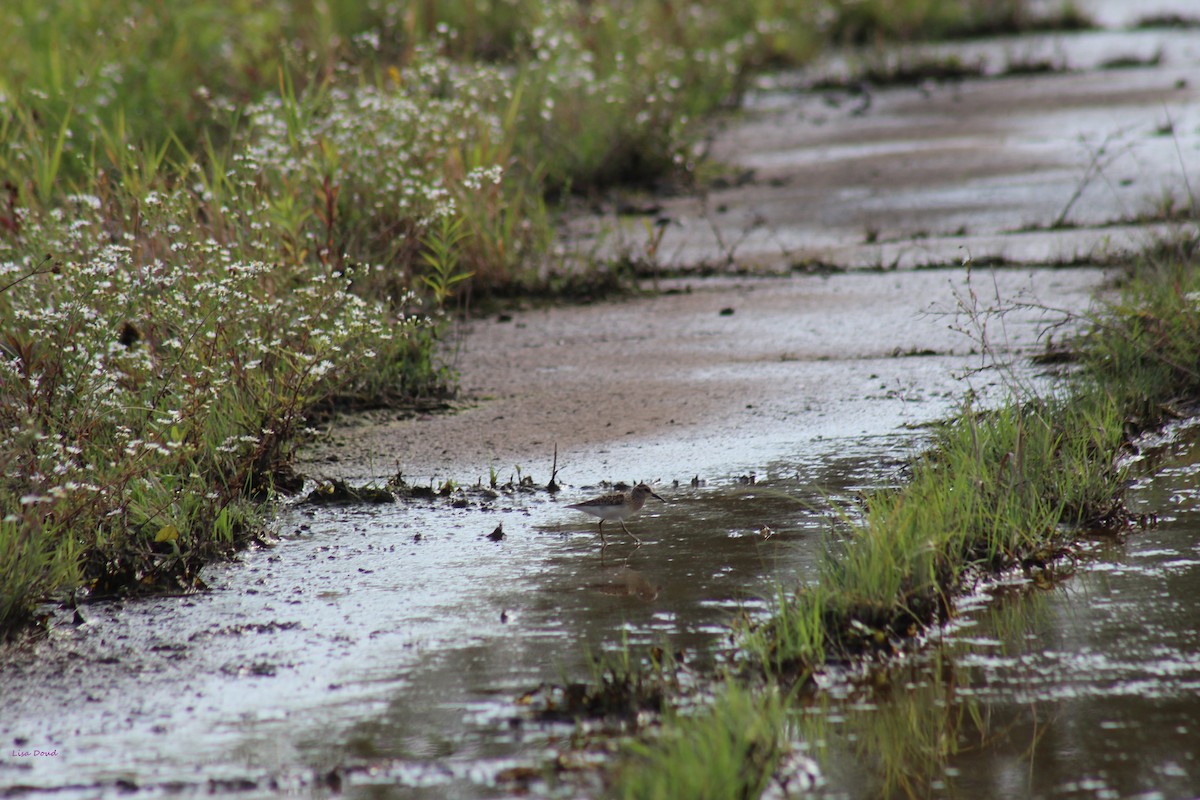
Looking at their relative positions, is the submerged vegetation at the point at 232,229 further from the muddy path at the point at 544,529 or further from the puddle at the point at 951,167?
the puddle at the point at 951,167

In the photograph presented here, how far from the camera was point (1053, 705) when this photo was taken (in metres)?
2.90

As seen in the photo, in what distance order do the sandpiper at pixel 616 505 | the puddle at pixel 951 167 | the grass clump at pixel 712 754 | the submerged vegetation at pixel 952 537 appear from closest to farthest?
1. the grass clump at pixel 712 754
2. the submerged vegetation at pixel 952 537
3. the sandpiper at pixel 616 505
4. the puddle at pixel 951 167

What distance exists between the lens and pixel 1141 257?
18.9 ft

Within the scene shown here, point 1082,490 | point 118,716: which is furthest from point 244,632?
point 1082,490

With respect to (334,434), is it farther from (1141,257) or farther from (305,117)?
(1141,257)

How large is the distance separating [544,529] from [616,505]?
0.34m

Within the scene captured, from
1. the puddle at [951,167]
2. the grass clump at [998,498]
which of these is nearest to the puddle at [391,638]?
the grass clump at [998,498]

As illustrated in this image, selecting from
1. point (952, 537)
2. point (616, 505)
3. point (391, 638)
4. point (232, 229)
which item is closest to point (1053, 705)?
point (952, 537)

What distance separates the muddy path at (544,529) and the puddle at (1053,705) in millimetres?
490

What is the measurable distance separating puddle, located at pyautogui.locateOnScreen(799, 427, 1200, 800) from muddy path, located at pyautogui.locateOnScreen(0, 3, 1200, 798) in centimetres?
Answer: 49

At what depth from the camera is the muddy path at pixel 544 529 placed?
9.43ft

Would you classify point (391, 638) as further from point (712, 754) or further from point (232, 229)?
point (232, 229)

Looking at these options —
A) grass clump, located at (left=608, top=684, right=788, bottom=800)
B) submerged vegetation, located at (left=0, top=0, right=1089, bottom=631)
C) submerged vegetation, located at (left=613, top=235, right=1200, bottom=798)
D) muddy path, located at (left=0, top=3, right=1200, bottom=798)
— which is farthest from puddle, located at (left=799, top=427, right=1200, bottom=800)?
submerged vegetation, located at (left=0, top=0, right=1089, bottom=631)

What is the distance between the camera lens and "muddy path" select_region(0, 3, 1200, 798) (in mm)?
2875
